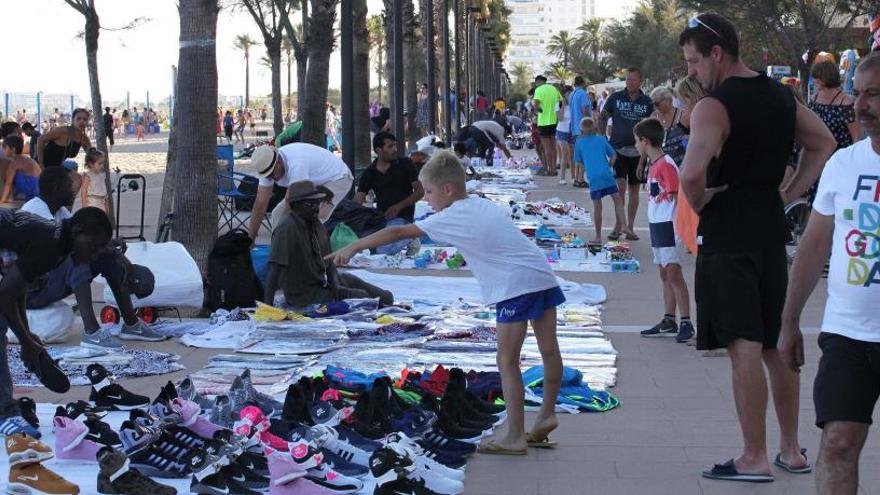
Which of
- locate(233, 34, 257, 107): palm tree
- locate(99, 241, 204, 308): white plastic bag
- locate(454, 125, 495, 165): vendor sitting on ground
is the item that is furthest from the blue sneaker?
locate(233, 34, 257, 107): palm tree

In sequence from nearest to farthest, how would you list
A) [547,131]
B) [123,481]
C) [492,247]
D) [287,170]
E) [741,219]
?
1. [123,481]
2. [741,219]
3. [492,247]
4. [287,170]
5. [547,131]

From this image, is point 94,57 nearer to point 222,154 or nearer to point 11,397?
point 222,154

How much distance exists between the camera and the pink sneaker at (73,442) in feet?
20.4

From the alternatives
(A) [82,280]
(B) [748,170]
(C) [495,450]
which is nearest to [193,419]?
(C) [495,450]

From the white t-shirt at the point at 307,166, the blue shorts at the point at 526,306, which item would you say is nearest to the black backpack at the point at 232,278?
the white t-shirt at the point at 307,166

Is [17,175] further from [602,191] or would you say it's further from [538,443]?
[538,443]

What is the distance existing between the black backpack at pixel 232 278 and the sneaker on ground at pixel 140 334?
3.65ft

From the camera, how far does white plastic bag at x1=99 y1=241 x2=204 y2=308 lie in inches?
417

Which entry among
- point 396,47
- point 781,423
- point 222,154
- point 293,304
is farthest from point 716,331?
point 396,47

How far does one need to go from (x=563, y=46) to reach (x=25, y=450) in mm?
146166

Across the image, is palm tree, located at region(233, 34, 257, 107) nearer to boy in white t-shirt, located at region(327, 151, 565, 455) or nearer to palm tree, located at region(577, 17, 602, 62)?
palm tree, located at region(577, 17, 602, 62)

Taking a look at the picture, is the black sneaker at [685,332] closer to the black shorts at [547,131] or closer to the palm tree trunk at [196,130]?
the palm tree trunk at [196,130]

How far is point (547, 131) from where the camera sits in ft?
93.4

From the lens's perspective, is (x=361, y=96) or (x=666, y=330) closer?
(x=666, y=330)
